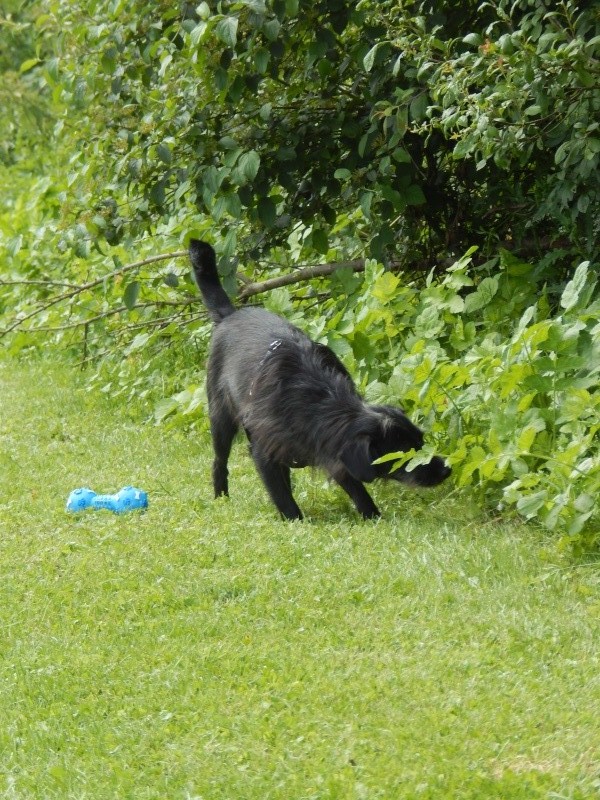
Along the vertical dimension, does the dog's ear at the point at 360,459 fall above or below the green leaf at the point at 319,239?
below

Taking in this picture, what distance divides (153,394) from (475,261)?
8.43 feet

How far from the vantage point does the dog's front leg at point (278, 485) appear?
596 cm

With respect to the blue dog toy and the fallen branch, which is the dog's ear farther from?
the fallen branch

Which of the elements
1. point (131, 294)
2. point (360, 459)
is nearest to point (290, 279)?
point (131, 294)

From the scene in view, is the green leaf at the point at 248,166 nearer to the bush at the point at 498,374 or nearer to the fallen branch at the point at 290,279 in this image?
the bush at the point at 498,374

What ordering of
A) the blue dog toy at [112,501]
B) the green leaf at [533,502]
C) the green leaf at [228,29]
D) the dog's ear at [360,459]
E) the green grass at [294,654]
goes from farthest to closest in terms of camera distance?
the blue dog toy at [112,501] → the dog's ear at [360,459] → the green leaf at [228,29] → the green leaf at [533,502] → the green grass at [294,654]

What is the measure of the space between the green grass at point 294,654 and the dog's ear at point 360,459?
10.6 inches

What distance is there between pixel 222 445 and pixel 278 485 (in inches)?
26.9

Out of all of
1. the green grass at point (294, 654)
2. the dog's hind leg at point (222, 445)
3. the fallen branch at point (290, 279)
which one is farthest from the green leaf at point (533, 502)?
the fallen branch at point (290, 279)

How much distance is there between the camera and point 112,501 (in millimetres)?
6227

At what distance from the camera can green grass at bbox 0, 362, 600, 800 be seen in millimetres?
3498

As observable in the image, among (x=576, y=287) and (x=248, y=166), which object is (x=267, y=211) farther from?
(x=576, y=287)

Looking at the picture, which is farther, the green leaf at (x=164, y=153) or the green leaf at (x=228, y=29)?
the green leaf at (x=164, y=153)

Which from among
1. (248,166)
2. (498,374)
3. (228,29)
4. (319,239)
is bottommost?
(498,374)
